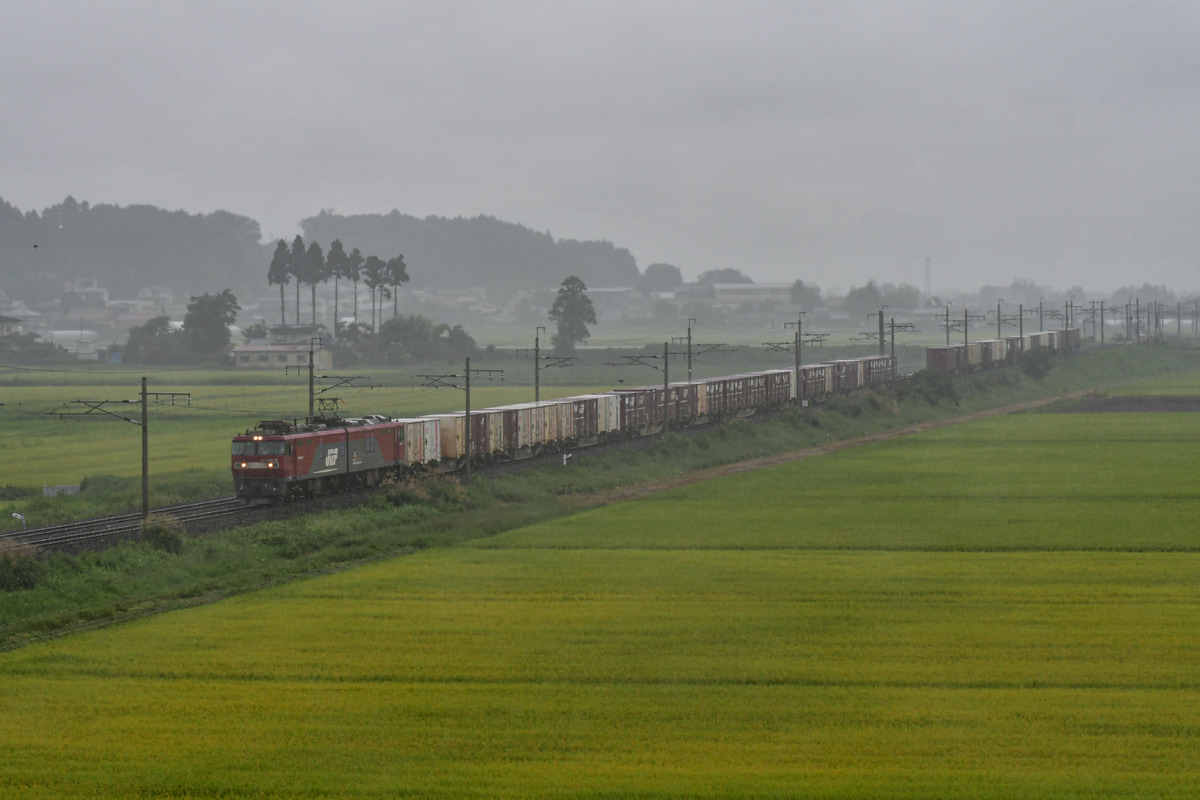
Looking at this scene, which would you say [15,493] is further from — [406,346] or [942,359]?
[406,346]

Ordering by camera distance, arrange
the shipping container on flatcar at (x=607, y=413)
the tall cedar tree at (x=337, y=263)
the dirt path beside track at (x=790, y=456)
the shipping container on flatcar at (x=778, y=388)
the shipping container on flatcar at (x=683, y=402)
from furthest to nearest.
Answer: the tall cedar tree at (x=337, y=263) < the shipping container on flatcar at (x=778, y=388) < the shipping container on flatcar at (x=683, y=402) < the shipping container on flatcar at (x=607, y=413) < the dirt path beside track at (x=790, y=456)

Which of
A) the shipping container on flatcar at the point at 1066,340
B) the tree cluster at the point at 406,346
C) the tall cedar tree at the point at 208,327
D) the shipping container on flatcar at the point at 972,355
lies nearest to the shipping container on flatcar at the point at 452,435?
the shipping container on flatcar at the point at 972,355

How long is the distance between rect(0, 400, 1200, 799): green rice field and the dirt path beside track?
13.4m

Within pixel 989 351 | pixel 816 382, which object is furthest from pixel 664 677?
pixel 989 351

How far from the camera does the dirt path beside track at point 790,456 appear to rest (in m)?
61.0

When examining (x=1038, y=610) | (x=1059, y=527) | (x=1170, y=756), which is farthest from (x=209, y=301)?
(x=1170, y=756)

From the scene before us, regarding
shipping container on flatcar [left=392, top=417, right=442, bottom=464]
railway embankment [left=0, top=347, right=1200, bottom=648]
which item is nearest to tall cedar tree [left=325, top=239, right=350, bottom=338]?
railway embankment [left=0, top=347, right=1200, bottom=648]

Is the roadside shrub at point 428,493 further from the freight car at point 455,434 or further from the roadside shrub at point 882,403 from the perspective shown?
the roadside shrub at point 882,403

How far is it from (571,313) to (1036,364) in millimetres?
64744

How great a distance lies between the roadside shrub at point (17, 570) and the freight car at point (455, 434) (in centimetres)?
1384

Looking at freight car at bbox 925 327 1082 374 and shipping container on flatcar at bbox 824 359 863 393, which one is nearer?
shipping container on flatcar at bbox 824 359 863 393

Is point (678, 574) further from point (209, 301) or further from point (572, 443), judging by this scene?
point (209, 301)

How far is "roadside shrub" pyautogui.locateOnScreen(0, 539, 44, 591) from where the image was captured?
35781 millimetres

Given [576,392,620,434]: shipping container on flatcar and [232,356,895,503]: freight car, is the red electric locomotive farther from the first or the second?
[576,392,620,434]: shipping container on flatcar
